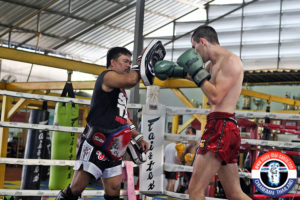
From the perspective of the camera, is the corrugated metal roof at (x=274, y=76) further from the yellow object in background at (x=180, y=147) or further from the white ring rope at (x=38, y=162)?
the white ring rope at (x=38, y=162)

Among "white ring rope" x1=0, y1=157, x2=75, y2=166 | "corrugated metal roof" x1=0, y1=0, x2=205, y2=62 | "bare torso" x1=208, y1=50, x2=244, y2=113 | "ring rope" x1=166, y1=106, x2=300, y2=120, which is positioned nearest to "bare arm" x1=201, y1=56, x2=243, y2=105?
"bare torso" x1=208, y1=50, x2=244, y2=113

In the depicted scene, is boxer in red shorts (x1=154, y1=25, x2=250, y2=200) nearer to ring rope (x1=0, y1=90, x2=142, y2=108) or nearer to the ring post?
the ring post

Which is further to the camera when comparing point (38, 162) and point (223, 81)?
point (38, 162)

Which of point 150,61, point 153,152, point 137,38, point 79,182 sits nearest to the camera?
point 150,61

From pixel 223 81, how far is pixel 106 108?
0.88m

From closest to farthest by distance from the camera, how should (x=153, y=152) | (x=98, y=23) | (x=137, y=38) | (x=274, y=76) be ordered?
(x=153, y=152) → (x=137, y=38) → (x=274, y=76) → (x=98, y=23)

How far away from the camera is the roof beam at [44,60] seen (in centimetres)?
379

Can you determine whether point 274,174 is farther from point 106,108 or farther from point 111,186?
point 106,108

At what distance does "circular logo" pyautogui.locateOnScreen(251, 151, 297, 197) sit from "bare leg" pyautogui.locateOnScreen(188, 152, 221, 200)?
1.29 meters

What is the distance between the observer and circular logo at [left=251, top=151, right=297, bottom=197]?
3658 millimetres

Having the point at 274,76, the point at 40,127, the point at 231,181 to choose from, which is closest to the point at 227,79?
the point at 231,181

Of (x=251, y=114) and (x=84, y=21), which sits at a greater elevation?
(x=84, y=21)

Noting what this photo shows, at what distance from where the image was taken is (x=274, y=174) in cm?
371

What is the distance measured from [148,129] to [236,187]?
4.40 feet
